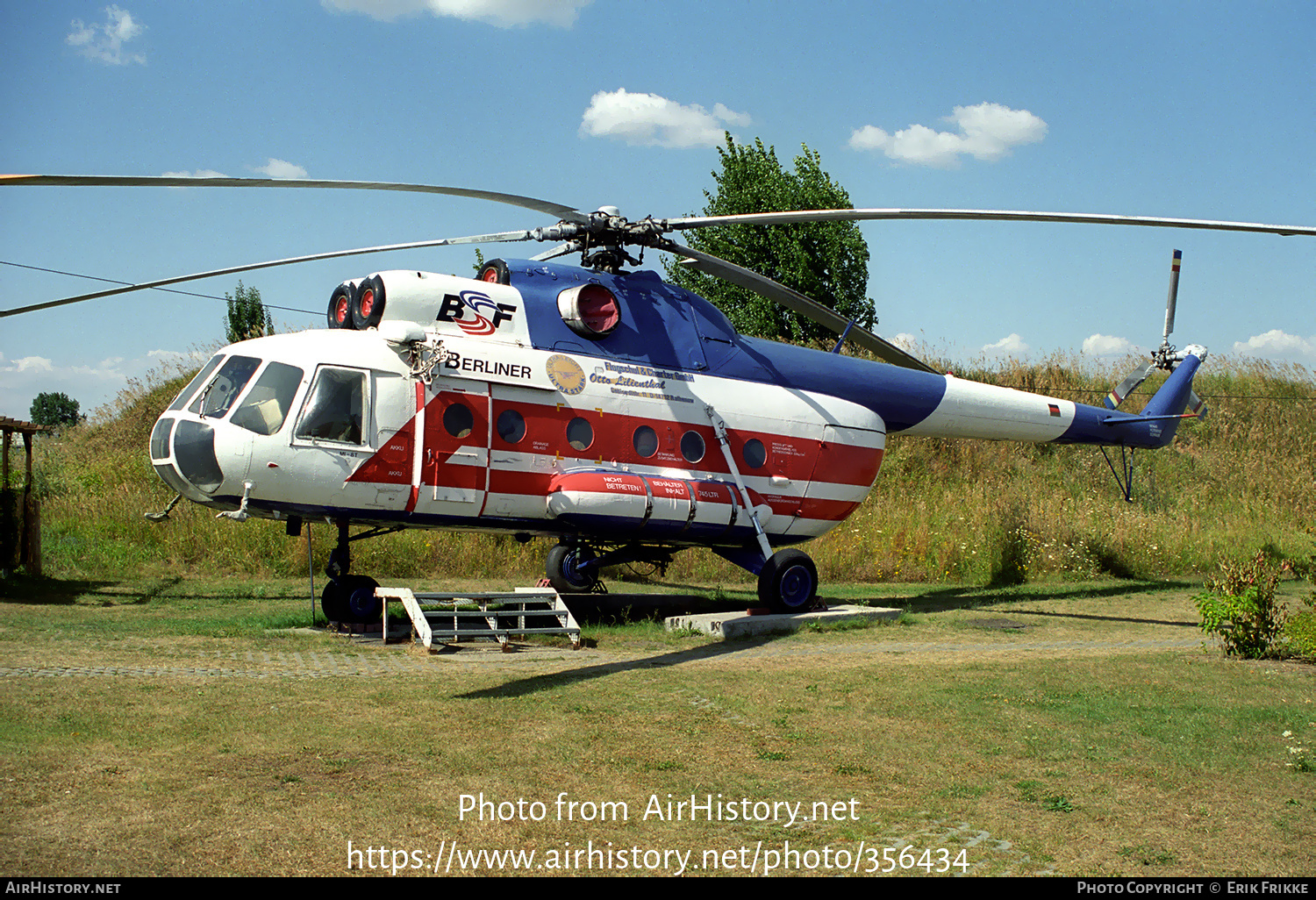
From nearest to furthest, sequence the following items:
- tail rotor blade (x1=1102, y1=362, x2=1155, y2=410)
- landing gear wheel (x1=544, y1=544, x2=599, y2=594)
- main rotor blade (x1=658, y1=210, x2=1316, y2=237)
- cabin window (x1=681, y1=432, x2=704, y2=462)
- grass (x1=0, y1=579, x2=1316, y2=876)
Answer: grass (x1=0, y1=579, x2=1316, y2=876)
main rotor blade (x1=658, y1=210, x2=1316, y2=237)
cabin window (x1=681, y1=432, x2=704, y2=462)
landing gear wheel (x1=544, y1=544, x2=599, y2=594)
tail rotor blade (x1=1102, y1=362, x2=1155, y2=410)

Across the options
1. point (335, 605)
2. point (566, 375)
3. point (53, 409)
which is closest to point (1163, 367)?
point (566, 375)

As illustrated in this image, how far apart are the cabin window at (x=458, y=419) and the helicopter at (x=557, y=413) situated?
1 cm

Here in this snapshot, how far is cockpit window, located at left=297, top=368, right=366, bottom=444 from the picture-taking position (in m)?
10.1

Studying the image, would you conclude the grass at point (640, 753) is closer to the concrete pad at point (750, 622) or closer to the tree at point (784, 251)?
the concrete pad at point (750, 622)

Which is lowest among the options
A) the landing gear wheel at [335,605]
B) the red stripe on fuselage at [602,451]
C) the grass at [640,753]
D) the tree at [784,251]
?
the landing gear wheel at [335,605]

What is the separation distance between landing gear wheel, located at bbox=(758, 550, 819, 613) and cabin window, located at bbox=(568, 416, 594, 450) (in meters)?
2.90

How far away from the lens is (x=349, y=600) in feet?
37.8

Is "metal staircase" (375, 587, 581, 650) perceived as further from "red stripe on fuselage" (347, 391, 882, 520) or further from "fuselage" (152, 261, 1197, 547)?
"red stripe on fuselage" (347, 391, 882, 520)

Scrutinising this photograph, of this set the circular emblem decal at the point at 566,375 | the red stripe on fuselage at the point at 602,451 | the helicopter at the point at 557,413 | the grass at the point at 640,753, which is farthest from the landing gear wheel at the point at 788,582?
the circular emblem decal at the point at 566,375

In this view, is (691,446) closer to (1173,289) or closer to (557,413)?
(557,413)

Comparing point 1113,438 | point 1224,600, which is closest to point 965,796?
point 1224,600

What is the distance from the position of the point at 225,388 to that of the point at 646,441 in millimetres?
4788

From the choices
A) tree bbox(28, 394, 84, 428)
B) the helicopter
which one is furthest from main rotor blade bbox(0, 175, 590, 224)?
tree bbox(28, 394, 84, 428)

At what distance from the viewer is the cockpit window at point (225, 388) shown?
10.0m
